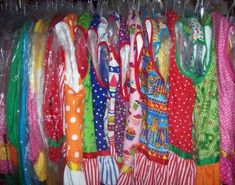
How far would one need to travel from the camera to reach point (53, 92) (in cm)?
69

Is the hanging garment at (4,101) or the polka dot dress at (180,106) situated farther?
the hanging garment at (4,101)

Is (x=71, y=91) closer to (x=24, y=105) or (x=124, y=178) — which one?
(x=24, y=105)

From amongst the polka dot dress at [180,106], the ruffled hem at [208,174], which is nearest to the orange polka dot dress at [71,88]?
the polka dot dress at [180,106]

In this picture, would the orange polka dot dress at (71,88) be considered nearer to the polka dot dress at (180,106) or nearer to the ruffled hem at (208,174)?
the polka dot dress at (180,106)

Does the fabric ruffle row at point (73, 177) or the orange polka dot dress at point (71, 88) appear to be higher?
the orange polka dot dress at point (71, 88)

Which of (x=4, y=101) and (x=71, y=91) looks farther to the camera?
(x=4, y=101)

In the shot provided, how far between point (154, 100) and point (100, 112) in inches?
5.8

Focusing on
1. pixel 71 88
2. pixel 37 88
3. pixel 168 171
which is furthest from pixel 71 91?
pixel 168 171

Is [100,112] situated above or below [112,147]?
above

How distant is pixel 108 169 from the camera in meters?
0.74

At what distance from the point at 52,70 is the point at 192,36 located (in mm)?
373

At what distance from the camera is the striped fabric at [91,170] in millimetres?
720

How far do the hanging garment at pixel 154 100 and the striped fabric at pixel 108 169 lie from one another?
74 mm

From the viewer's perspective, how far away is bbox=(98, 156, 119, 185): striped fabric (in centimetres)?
73
